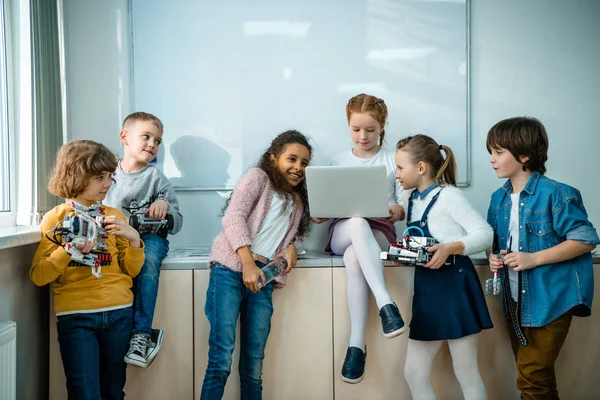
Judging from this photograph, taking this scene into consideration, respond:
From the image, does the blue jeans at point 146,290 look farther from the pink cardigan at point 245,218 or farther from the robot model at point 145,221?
the pink cardigan at point 245,218

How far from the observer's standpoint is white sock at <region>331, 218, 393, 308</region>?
1979mm

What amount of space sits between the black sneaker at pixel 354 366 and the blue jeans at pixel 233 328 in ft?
0.98

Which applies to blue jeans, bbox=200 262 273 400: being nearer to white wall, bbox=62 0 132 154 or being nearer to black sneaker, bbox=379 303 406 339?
black sneaker, bbox=379 303 406 339

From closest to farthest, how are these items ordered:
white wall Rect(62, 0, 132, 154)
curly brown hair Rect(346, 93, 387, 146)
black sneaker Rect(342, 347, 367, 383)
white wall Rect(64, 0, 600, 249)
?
black sneaker Rect(342, 347, 367, 383)
curly brown hair Rect(346, 93, 387, 146)
white wall Rect(62, 0, 132, 154)
white wall Rect(64, 0, 600, 249)

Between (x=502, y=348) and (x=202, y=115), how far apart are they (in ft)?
5.44

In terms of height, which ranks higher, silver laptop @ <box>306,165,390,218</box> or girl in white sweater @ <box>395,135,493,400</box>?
silver laptop @ <box>306,165,390,218</box>

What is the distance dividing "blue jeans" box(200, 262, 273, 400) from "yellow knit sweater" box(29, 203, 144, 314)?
0.95 feet

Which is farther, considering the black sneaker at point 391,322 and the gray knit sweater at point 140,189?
the gray knit sweater at point 140,189

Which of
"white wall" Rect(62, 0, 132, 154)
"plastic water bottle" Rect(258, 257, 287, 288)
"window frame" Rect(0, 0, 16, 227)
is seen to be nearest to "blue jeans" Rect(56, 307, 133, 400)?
"plastic water bottle" Rect(258, 257, 287, 288)

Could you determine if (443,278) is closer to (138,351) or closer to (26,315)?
(138,351)

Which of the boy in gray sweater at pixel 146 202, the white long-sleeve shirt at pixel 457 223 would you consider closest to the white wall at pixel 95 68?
the boy in gray sweater at pixel 146 202

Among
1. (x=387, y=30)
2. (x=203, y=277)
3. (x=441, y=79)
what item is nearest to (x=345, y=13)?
(x=387, y=30)

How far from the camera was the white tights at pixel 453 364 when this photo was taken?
1952 mm

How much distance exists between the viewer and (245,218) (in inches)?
80.5
